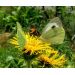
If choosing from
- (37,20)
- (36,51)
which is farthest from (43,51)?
(37,20)

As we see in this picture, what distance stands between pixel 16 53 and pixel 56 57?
0.66 ft

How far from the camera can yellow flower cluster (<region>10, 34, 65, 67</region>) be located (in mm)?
1372

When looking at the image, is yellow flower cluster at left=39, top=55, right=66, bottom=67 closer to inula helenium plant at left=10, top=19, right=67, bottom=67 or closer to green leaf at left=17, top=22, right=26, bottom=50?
inula helenium plant at left=10, top=19, right=67, bottom=67

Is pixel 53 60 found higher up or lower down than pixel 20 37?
lower down

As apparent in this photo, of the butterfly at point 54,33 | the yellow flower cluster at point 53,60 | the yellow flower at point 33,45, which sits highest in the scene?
the butterfly at point 54,33

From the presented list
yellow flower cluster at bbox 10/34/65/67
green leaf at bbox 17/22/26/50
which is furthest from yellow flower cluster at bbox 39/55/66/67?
green leaf at bbox 17/22/26/50

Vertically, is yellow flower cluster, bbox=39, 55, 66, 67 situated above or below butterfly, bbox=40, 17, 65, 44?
below

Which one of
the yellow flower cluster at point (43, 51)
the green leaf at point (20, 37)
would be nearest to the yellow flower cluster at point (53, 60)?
the yellow flower cluster at point (43, 51)

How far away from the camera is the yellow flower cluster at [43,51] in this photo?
1.37m

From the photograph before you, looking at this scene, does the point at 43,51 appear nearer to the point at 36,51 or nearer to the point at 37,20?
the point at 36,51

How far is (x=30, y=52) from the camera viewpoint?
4.47 ft

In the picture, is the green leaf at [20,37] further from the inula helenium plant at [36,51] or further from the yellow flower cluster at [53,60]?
the yellow flower cluster at [53,60]

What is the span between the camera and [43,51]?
1.38 metres
